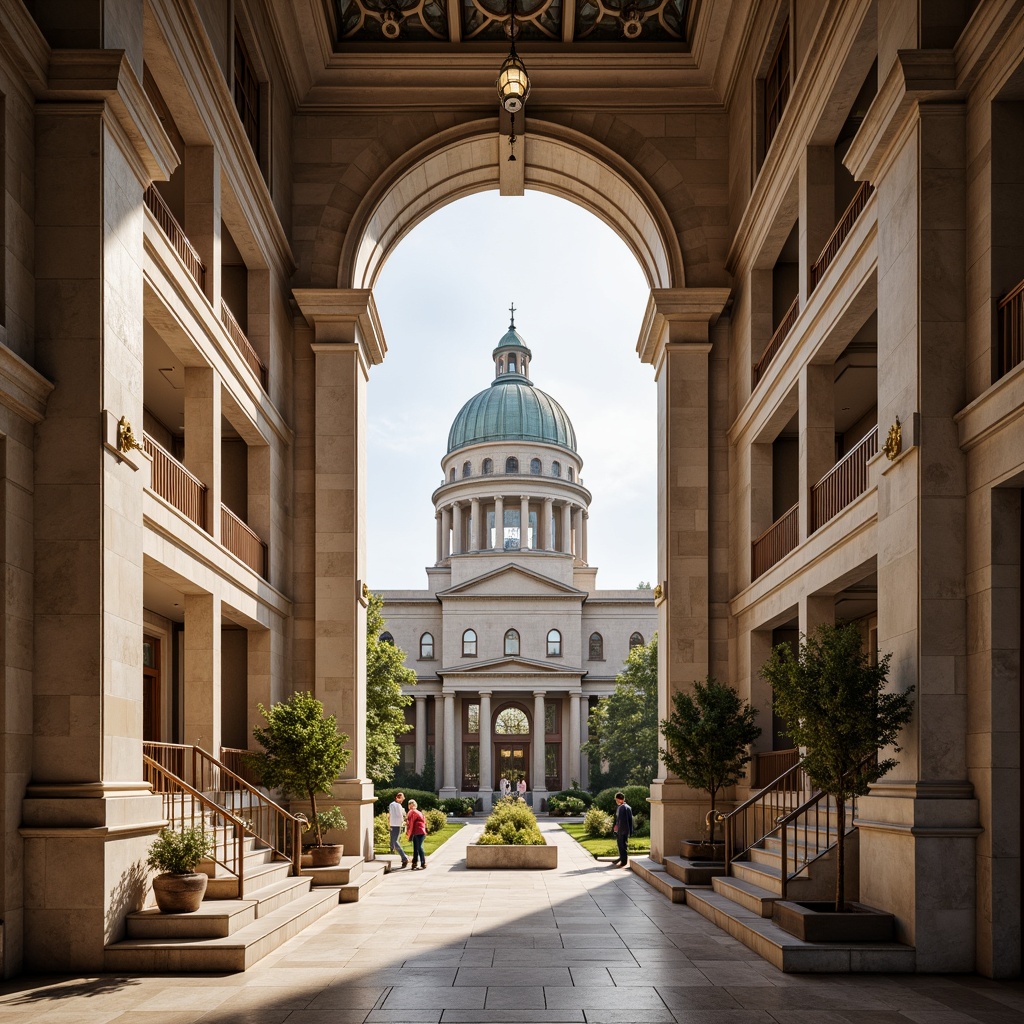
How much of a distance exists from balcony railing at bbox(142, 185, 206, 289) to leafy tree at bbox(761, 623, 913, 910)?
A: 10.7m

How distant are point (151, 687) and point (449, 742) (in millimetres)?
48358

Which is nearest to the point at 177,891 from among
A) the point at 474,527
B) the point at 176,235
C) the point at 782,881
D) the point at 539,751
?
the point at 782,881

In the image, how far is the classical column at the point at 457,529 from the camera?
280ft

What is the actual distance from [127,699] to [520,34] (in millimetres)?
17535

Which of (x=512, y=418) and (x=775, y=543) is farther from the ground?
(x=512, y=418)

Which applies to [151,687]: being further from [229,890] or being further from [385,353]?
[229,890]

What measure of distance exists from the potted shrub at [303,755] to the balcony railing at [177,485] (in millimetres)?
3683

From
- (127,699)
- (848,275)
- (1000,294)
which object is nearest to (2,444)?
(127,699)

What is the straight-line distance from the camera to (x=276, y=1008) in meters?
10.7

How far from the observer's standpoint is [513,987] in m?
11.6

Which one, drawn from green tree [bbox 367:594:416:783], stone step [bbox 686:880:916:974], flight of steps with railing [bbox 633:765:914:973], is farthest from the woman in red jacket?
stone step [bbox 686:880:916:974]

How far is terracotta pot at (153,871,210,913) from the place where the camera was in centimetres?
1318

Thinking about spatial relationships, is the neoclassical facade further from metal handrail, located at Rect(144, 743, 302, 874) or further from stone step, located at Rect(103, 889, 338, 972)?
metal handrail, located at Rect(144, 743, 302, 874)

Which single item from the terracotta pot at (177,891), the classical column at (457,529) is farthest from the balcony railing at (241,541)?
the classical column at (457,529)
